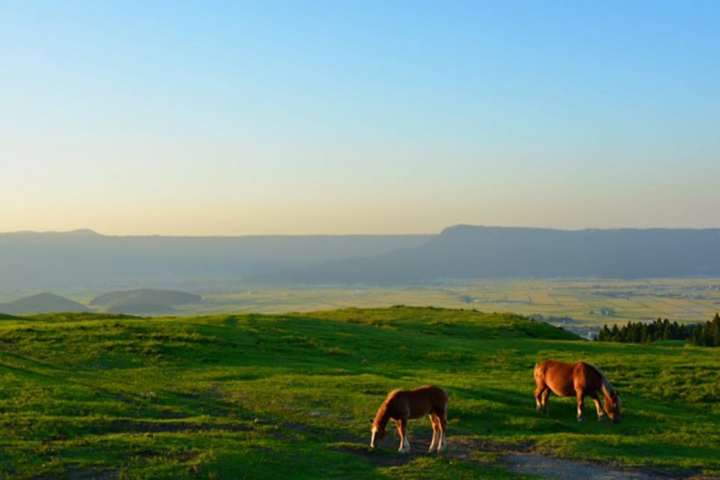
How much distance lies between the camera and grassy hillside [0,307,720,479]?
16.7 m

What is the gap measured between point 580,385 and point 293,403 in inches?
445

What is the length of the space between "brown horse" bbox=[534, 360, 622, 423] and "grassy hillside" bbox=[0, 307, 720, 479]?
679mm

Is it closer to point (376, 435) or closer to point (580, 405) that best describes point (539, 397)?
point (580, 405)

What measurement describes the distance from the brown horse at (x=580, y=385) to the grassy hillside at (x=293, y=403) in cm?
68

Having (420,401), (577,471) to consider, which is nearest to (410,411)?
(420,401)

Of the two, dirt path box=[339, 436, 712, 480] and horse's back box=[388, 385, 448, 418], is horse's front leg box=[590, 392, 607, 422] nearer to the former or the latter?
dirt path box=[339, 436, 712, 480]

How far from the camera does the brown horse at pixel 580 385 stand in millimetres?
23703

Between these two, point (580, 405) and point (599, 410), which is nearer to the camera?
point (580, 405)

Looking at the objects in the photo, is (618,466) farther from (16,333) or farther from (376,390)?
(16,333)

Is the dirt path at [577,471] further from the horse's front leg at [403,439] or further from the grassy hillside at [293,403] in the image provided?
the horse's front leg at [403,439]

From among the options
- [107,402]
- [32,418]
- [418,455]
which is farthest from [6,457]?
[418,455]

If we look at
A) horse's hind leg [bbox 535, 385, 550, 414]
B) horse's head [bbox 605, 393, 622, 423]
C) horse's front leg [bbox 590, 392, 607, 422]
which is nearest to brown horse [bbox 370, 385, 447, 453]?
horse's hind leg [bbox 535, 385, 550, 414]

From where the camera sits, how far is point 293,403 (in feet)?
81.7

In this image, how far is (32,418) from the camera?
769 inches
